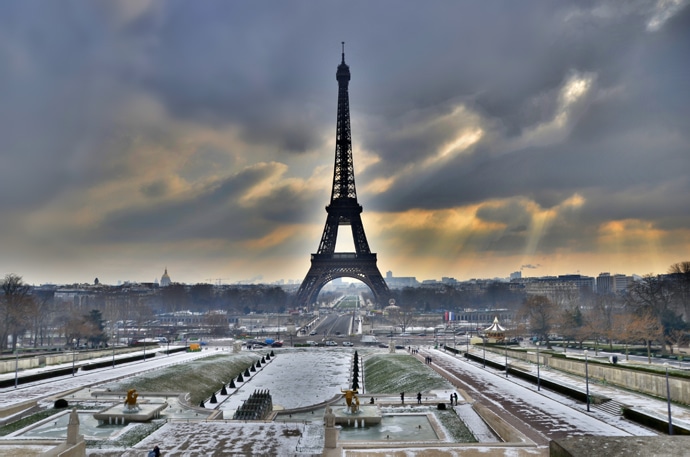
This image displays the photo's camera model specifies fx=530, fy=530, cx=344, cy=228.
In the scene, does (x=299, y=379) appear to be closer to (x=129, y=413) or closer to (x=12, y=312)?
(x=129, y=413)

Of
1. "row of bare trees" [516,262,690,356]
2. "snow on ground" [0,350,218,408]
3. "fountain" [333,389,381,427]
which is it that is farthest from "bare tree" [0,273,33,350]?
"row of bare trees" [516,262,690,356]

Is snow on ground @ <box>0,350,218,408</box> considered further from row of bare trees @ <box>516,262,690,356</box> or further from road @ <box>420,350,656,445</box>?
row of bare trees @ <box>516,262,690,356</box>

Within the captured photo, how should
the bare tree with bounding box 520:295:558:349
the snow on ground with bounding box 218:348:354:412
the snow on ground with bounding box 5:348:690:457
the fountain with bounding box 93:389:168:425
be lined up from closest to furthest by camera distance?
1. the snow on ground with bounding box 5:348:690:457
2. the fountain with bounding box 93:389:168:425
3. the snow on ground with bounding box 218:348:354:412
4. the bare tree with bounding box 520:295:558:349

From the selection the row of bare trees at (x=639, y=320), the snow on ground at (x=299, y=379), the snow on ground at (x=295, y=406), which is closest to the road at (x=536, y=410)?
the snow on ground at (x=295, y=406)

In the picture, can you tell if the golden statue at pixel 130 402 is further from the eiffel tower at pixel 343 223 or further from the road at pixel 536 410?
the eiffel tower at pixel 343 223

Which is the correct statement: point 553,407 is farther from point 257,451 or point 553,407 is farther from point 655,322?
point 655,322

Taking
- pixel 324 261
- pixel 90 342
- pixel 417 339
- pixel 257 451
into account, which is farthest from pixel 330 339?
pixel 257 451

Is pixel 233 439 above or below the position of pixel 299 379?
above

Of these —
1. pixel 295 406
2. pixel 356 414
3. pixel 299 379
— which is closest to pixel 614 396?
pixel 356 414
